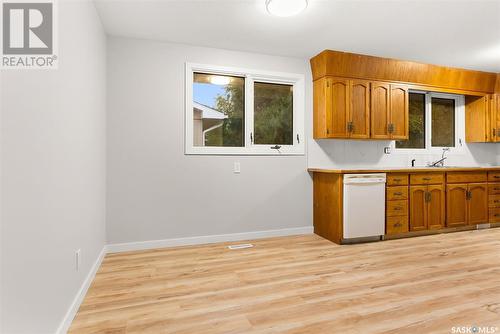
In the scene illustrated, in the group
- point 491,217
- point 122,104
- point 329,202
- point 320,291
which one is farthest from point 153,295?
point 491,217

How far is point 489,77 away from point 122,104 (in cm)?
545

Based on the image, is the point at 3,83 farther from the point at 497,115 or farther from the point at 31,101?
the point at 497,115

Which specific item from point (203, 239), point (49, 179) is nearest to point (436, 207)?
point (203, 239)

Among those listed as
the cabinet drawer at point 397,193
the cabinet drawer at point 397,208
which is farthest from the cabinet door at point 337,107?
the cabinet drawer at point 397,208

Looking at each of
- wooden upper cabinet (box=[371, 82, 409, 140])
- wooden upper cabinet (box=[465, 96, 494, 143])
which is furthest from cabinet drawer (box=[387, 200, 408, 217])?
wooden upper cabinet (box=[465, 96, 494, 143])

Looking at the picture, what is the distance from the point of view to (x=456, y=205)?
155 inches

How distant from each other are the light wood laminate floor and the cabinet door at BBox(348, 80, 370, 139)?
147 cm

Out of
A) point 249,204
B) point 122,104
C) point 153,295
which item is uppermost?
point 122,104

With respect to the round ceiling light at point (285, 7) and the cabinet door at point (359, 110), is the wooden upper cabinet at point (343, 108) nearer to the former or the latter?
the cabinet door at point (359, 110)

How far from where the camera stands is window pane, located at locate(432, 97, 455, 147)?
4625 millimetres

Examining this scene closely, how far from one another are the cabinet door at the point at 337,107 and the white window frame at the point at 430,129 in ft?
3.82

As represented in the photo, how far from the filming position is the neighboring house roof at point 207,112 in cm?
351

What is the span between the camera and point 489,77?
14.6ft

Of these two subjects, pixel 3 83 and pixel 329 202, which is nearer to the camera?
pixel 3 83
